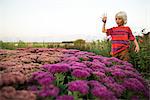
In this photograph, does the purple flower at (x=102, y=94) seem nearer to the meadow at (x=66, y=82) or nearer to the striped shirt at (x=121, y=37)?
the meadow at (x=66, y=82)

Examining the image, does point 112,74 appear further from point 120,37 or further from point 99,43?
point 99,43

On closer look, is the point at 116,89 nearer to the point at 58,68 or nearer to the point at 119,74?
the point at 119,74

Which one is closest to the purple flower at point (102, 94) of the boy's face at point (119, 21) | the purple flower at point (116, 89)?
the purple flower at point (116, 89)

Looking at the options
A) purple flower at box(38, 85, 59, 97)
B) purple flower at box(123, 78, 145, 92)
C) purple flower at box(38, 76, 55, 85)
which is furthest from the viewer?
purple flower at box(123, 78, 145, 92)

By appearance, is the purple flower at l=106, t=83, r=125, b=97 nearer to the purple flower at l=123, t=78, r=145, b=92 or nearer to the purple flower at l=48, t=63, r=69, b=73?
the purple flower at l=123, t=78, r=145, b=92

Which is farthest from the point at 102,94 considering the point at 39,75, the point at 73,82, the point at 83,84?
the point at 39,75

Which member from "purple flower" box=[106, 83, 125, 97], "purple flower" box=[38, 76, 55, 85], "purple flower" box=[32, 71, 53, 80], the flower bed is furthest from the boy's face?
"purple flower" box=[38, 76, 55, 85]

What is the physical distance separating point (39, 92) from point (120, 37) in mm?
2719

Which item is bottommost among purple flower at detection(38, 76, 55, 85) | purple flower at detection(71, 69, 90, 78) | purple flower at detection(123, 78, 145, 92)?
purple flower at detection(123, 78, 145, 92)

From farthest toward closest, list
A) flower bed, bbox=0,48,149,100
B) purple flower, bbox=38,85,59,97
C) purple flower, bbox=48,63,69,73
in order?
1. purple flower, bbox=48,63,69,73
2. flower bed, bbox=0,48,149,100
3. purple flower, bbox=38,85,59,97

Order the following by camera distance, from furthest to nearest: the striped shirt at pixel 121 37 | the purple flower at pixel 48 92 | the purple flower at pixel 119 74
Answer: the striped shirt at pixel 121 37 → the purple flower at pixel 119 74 → the purple flower at pixel 48 92

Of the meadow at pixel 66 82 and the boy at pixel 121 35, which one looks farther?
the boy at pixel 121 35

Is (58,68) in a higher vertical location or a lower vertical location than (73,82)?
higher

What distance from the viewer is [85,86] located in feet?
8.59
